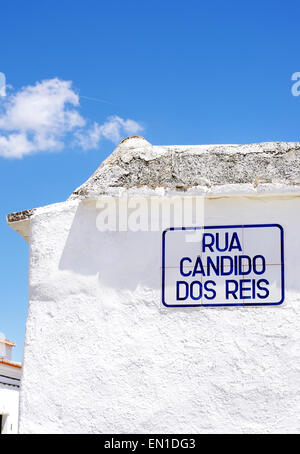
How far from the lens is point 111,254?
4.45 meters

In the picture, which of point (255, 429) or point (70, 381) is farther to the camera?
point (70, 381)

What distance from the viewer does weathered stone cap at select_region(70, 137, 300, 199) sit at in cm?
441

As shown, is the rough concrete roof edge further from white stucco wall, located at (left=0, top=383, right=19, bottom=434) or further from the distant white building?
white stucco wall, located at (left=0, top=383, right=19, bottom=434)

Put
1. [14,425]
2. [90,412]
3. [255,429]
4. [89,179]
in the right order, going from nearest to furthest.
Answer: [255,429] < [90,412] < [89,179] < [14,425]

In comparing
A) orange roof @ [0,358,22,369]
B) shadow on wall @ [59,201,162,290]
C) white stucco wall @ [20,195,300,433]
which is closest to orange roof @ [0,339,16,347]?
orange roof @ [0,358,22,369]

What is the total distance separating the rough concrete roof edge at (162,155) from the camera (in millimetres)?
4415

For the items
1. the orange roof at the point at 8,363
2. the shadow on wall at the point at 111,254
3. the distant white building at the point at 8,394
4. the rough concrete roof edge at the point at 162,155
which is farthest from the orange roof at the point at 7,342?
the shadow on wall at the point at 111,254

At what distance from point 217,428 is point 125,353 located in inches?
29.3

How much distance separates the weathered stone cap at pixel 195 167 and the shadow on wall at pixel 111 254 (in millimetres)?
209

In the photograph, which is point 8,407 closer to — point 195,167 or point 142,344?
point 142,344

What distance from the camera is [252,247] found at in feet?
13.8

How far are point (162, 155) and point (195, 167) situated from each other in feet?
0.88

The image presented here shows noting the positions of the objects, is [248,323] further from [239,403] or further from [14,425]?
[14,425]

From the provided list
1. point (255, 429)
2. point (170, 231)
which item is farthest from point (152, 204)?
point (255, 429)
